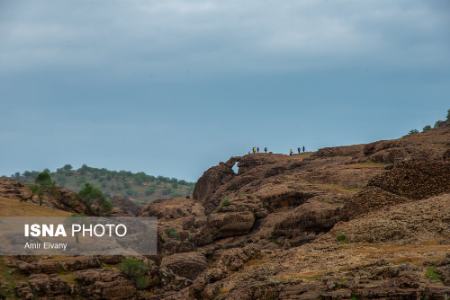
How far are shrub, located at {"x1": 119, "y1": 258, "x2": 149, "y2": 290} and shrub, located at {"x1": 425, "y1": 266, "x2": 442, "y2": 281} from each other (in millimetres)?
44830

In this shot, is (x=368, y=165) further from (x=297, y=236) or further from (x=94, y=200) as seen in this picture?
(x=94, y=200)

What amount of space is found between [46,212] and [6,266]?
2251 cm

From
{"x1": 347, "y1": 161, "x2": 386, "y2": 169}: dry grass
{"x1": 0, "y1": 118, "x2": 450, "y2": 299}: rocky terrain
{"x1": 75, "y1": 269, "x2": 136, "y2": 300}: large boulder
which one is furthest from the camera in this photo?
{"x1": 347, "y1": 161, "x2": 386, "y2": 169}: dry grass

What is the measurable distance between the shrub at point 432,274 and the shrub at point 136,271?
4483 cm

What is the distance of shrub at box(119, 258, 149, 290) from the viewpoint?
260 ft

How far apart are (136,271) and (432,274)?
46.2 meters

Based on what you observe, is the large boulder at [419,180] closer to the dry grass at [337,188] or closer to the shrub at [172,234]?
the dry grass at [337,188]

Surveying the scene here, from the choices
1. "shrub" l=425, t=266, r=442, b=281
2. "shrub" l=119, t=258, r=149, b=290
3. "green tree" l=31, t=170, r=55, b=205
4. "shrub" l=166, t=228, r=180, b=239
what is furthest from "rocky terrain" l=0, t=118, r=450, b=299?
"green tree" l=31, t=170, r=55, b=205

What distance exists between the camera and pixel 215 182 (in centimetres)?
12650

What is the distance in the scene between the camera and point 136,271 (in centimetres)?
7988

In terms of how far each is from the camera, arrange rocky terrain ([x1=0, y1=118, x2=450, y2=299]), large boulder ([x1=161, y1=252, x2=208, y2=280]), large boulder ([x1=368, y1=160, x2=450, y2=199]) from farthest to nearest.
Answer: large boulder ([x1=161, y1=252, x2=208, y2=280]) < large boulder ([x1=368, y1=160, x2=450, y2=199]) < rocky terrain ([x1=0, y1=118, x2=450, y2=299])

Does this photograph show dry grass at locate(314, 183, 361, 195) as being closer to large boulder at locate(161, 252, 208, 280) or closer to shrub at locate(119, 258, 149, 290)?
large boulder at locate(161, 252, 208, 280)

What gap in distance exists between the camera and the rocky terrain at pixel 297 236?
40.3 metres

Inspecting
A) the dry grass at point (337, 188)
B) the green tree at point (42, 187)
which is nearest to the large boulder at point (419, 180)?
the dry grass at point (337, 188)
